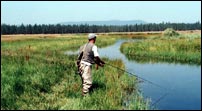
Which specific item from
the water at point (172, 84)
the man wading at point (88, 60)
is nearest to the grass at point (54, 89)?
the man wading at point (88, 60)

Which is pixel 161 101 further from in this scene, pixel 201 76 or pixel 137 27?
pixel 137 27

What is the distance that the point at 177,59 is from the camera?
28375mm

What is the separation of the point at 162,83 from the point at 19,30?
5518 inches

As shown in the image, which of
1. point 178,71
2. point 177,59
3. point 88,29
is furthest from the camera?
point 88,29

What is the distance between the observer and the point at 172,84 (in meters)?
17.2

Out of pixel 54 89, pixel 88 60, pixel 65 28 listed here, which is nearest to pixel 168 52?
pixel 54 89

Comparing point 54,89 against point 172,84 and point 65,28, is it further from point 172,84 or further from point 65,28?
point 65,28

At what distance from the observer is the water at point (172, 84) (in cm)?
1266

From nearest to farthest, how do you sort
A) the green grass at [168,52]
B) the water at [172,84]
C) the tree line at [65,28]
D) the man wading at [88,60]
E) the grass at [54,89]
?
the grass at [54,89] < the man wading at [88,60] < the water at [172,84] < the green grass at [168,52] < the tree line at [65,28]

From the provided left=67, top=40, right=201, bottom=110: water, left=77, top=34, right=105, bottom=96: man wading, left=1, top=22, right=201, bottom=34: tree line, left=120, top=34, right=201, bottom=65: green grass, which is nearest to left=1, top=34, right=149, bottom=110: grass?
left=77, top=34, right=105, bottom=96: man wading

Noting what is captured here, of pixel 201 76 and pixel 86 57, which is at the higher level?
pixel 86 57

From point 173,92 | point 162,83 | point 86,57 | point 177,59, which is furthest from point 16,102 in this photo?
point 177,59

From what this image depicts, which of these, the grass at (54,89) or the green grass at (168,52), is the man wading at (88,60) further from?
the green grass at (168,52)

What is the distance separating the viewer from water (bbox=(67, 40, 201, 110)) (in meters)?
12.7
